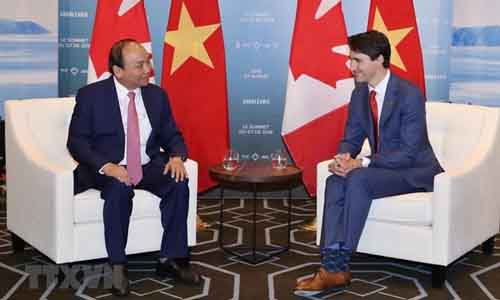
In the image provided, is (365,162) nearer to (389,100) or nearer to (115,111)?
(389,100)

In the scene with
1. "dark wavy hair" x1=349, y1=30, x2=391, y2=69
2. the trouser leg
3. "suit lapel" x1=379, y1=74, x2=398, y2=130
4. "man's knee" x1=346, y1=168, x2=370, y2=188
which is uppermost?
"dark wavy hair" x1=349, y1=30, x2=391, y2=69

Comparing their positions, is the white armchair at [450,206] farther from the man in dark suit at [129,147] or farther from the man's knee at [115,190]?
the man's knee at [115,190]

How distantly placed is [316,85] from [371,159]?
142 cm

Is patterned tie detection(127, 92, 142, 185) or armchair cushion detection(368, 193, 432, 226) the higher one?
patterned tie detection(127, 92, 142, 185)

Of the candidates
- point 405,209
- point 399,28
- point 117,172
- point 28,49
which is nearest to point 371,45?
point 405,209

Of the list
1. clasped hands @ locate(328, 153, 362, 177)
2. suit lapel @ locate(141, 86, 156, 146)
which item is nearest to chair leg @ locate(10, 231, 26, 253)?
suit lapel @ locate(141, 86, 156, 146)

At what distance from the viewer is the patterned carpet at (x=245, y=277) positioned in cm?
350

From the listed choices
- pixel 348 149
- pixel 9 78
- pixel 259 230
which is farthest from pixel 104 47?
pixel 348 149

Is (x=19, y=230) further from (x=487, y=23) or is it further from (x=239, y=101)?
(x=487, y=23)

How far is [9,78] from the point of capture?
17.7 feet

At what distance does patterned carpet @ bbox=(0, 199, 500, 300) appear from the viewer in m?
3.50

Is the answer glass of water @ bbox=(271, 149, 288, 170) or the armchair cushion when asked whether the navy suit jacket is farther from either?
glass of water @ bbox=(271, 149, 288, 170)

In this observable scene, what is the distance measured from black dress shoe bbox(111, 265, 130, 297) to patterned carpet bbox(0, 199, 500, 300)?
0.04m

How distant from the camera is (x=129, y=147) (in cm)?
378
